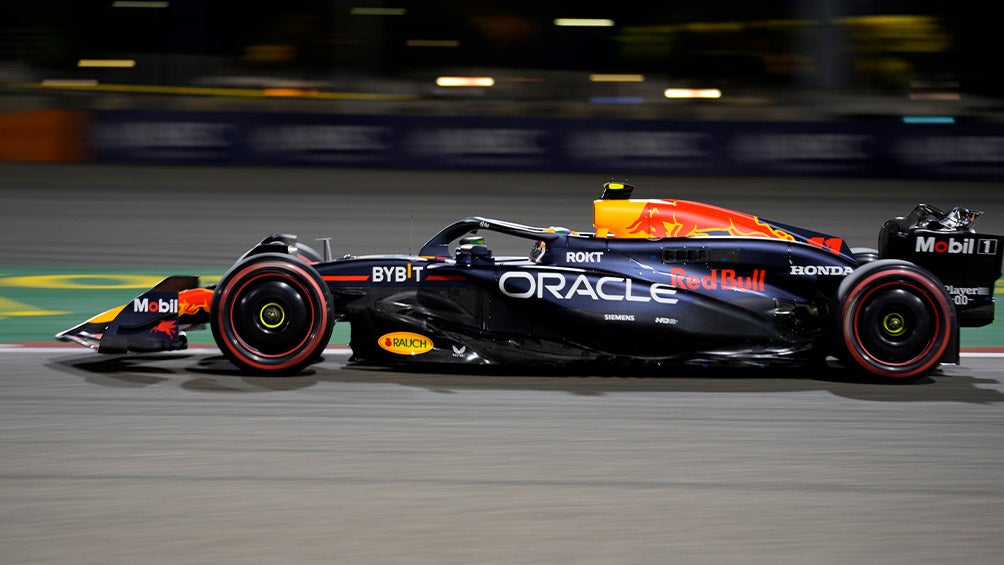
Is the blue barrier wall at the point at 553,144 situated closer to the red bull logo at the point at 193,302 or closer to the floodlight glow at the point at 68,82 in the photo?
the floodlight glow at the point at 68,82

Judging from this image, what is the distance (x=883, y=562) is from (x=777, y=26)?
22554 millimetres

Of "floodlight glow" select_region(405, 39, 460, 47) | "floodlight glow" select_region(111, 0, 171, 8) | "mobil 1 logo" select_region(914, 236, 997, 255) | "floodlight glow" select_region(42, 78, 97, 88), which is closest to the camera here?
"mobil 1 logo" select_region(914, 236, 997, 255)

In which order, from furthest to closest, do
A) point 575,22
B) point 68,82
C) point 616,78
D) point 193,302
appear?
point 575,22
point 68,82
point 616,78
point 193,302

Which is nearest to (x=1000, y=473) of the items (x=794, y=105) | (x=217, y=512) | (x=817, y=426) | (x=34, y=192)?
(x=817, y=426)

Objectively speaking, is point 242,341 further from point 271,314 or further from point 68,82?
point 68,82

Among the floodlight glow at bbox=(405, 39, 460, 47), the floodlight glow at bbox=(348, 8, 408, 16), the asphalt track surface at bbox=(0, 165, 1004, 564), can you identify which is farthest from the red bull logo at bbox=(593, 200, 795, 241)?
the floodlight glow at bbox=(348, 8, 408, 16)

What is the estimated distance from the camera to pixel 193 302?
21.5 ft

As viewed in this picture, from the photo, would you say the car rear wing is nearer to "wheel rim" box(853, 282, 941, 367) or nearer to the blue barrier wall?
"wheel rim" box(853, 282, 941, 367)

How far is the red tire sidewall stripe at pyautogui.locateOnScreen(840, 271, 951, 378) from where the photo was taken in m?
6.22

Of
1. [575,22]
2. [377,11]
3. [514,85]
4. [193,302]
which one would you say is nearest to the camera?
[193,302]

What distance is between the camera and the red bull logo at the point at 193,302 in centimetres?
656

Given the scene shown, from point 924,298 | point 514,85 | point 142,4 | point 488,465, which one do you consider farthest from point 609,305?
point 142,4

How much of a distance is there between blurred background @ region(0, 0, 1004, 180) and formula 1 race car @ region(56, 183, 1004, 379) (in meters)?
10.4

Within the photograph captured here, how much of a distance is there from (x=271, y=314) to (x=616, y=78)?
17.7 m
